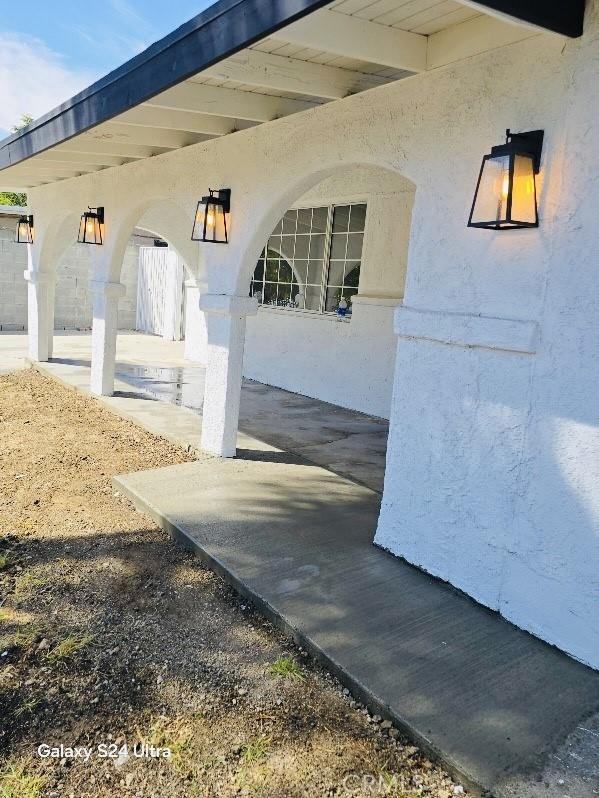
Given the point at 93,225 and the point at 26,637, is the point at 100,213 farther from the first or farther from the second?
the point at 26,637

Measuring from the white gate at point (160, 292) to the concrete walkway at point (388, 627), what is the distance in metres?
10.4

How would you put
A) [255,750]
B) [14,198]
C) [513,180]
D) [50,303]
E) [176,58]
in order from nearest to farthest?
[255,750] → [513,180] → [176,58] → [50,303] → [14,198]

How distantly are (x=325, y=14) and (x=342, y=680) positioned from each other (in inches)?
121

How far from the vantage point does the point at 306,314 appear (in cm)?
871

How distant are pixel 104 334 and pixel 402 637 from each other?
589 centimetres

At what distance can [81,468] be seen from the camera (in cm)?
524

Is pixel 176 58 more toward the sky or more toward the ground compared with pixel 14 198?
more toward the ground

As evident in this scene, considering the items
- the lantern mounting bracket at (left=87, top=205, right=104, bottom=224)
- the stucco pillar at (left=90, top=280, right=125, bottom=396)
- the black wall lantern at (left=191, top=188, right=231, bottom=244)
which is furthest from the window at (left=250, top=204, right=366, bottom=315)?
the black wall lantern at (left=191, top=188, right=231, bottom=244)

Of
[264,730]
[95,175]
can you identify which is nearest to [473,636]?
[264,730]

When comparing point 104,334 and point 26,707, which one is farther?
point 104,334

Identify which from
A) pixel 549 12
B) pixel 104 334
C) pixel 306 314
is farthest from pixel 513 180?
pixel 306 314

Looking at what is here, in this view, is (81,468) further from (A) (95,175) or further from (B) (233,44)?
(A) (95,175)

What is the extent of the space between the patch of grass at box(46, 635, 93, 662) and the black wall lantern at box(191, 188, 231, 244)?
3213 mm

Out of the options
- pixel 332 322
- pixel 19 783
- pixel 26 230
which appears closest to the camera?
pixel 19 783
